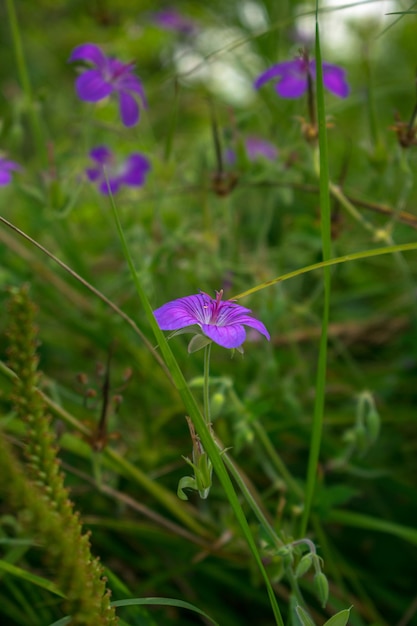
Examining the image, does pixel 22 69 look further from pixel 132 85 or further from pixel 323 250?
pixel 323 250

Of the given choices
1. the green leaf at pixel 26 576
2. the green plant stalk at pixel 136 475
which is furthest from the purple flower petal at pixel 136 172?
the green leaf at pixel 26 576

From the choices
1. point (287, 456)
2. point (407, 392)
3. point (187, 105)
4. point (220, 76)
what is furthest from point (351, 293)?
point (187, 105)

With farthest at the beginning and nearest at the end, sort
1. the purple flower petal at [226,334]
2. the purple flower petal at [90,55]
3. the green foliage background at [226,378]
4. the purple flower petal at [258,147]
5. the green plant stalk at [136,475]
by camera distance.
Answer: the purple flower petal at [258,147] < the purple flower petal at [90,55] < the green foliage background at [226,378] < the green plant stalk at [136,475] < the purple flower petal at [226,334]

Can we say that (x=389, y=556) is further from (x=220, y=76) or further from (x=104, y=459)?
(x=220, y=76)

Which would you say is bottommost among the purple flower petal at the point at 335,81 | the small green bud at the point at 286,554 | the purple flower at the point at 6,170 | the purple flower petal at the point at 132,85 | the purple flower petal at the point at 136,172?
the small green bud at the point at 286,554

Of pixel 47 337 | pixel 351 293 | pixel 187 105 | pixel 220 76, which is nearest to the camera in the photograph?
pixel 47 337

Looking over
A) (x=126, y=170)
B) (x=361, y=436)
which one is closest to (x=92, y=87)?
(x=126, y=170)

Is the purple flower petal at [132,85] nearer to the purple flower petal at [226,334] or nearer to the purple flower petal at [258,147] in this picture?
the purple flower petal at [258,147]

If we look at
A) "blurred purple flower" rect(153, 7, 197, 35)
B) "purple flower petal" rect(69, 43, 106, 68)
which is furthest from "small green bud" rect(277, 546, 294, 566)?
"blurred purple flower" rect(153, 7, 197, 35)
